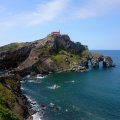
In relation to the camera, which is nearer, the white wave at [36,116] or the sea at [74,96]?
the white wave at [36,116]

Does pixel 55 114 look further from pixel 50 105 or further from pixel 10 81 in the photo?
pixel 10 81

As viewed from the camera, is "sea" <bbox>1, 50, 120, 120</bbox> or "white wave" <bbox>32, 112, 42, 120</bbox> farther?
"sea" <bbox>1, 50, 120, 120</bbox>

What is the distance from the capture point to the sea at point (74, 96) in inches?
3602

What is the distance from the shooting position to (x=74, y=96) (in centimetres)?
11888

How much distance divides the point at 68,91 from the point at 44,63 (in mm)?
69832

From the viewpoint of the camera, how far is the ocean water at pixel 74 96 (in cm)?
9144

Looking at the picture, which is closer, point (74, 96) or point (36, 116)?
point (36, 116)

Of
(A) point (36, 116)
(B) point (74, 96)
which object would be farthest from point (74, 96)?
(A) point (36, 116)

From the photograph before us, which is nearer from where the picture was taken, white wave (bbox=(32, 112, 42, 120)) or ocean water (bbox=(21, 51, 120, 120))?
white wave (bbox=(32, 112, 42, 120))

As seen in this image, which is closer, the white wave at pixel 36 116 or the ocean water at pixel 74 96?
the white wave at pixel 36 116

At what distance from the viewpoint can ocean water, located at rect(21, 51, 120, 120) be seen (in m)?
91.4

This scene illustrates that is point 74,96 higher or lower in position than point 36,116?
higher

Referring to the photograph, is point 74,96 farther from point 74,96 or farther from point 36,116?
point 36,116

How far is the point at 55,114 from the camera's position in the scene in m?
90.8
